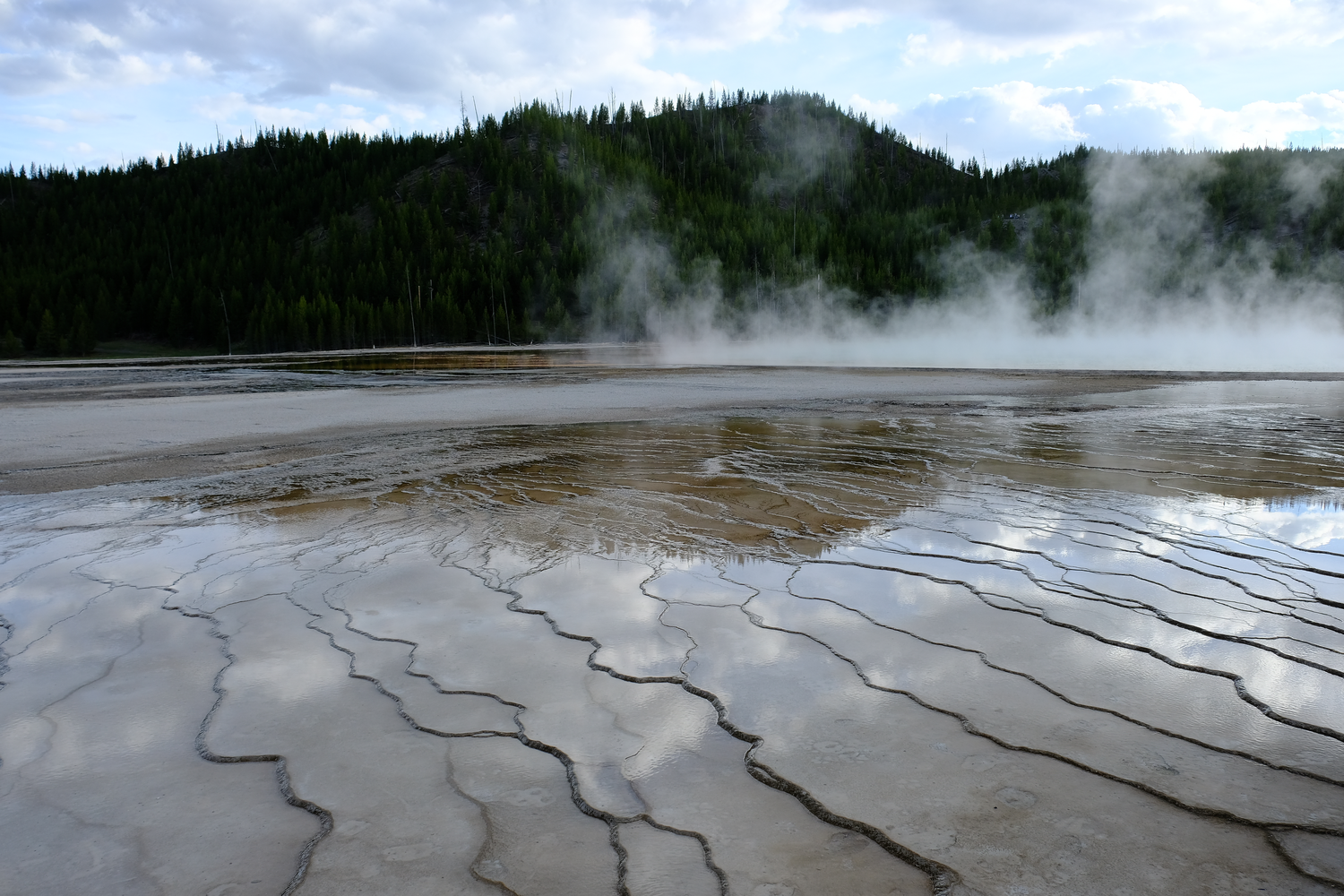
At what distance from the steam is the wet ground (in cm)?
5516

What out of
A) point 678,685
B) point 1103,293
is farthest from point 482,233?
point 678,685

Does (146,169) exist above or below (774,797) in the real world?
above

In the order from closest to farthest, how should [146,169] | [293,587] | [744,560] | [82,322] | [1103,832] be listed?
[1103,832]
[293,587]
[744,560]
[82,322]
[146,169]

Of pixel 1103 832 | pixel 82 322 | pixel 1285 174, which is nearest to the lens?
pixel 1103 832

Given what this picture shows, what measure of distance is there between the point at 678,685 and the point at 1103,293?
97782 millimetres

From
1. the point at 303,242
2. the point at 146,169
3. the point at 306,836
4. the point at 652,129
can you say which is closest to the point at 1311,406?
the point at 306,836

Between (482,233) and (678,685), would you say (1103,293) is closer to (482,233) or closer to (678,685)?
(482,233)

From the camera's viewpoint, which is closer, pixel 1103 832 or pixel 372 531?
pixel 1103 832

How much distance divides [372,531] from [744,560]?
2.54 meters

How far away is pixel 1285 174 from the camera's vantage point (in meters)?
97.2

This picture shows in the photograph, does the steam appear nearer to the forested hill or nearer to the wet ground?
the forested hill

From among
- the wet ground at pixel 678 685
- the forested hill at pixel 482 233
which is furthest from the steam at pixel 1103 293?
the wet ground at pixel 678 685

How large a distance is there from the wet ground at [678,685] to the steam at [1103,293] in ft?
181

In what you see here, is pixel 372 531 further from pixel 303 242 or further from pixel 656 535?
pixel 303 242
